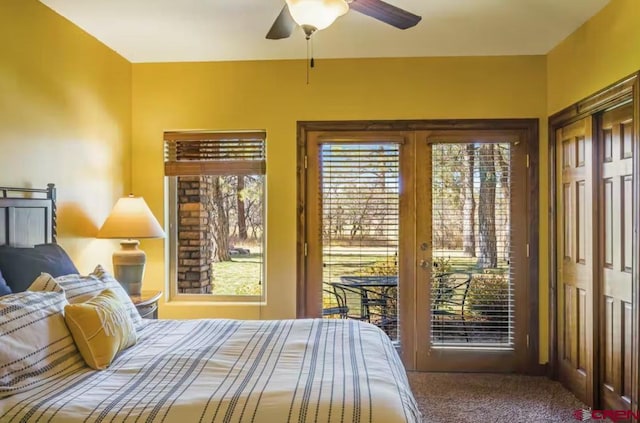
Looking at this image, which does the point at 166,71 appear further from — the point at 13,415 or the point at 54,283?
the point at 13,415

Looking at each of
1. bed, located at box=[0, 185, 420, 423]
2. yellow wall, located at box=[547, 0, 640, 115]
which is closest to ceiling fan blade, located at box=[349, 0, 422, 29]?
yellow wall, located at box=[547, 0, 640, 115]

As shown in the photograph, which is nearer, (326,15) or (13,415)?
(13,415)

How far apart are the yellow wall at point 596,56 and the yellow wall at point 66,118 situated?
3.43 meters

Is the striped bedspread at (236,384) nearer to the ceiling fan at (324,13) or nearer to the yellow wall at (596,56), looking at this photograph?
the ceiling fan at (324,13)

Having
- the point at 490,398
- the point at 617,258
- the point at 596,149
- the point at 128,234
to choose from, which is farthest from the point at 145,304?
the point at 596,149

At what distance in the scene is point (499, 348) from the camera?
3684 millimetres

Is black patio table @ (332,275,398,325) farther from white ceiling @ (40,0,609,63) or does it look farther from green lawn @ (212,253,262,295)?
white ceiling @ (40,0,609,63)

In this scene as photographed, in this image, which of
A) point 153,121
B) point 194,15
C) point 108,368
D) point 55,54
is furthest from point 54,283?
point 153,121

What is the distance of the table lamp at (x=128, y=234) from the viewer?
3146 millimetres

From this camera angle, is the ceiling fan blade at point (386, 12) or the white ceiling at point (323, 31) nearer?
the ceiling fan blade at point (386, 12)

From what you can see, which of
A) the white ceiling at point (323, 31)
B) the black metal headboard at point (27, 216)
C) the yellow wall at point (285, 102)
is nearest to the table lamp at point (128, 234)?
the black metal headboard at point (27, 216)

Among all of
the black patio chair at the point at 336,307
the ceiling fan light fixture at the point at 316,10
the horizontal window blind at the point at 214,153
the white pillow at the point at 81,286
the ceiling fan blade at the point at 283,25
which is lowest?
the black patio chair at the point at 336,307

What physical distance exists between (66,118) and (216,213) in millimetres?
1413

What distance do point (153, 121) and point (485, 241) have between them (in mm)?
2992
